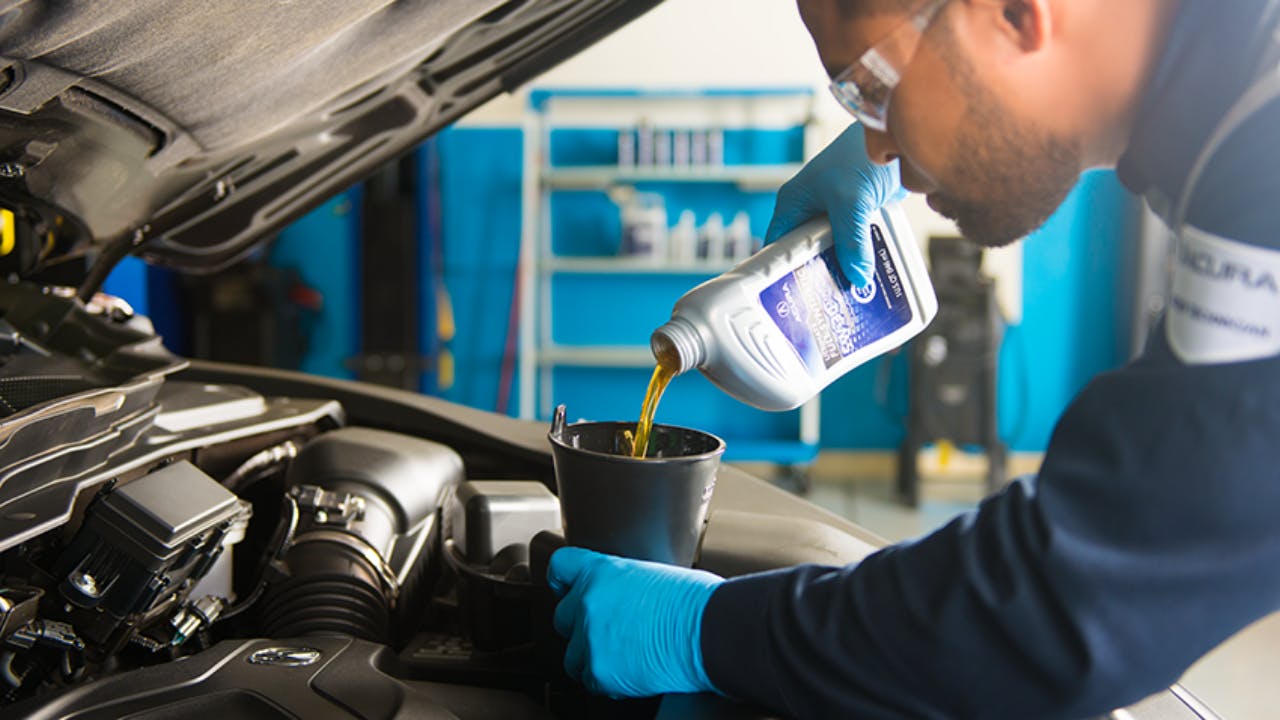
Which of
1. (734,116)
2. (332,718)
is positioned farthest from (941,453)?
(332,718)

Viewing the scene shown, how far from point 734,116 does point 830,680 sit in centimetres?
444

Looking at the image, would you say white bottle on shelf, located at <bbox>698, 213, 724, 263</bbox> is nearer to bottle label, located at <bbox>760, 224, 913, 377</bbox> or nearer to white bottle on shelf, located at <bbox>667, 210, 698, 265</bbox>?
white bottle on shelf, located at <bbox>667, 210, 698, 265</bbox>

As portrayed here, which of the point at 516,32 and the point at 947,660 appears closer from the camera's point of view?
the point at 947,660

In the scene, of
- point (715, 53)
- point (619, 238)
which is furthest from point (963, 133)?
point (715, 53)

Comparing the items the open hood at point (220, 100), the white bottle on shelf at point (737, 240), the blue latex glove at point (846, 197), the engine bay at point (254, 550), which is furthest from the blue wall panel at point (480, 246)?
the blue latex glove at point (846, 197)

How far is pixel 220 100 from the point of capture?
0.91m

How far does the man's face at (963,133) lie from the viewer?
2.11 feet

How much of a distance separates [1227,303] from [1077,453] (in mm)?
115

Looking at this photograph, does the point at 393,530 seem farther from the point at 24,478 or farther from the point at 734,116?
the point at 734,116

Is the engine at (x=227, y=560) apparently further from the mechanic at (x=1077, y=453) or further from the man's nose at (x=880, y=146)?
the man's nose at (x=880, y=146)

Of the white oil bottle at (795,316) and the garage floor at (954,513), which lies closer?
the white oil bottle at (795,316)

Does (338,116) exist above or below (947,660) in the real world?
above

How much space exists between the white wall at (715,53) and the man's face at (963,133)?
4214 mm

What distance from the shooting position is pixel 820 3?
0.71m
